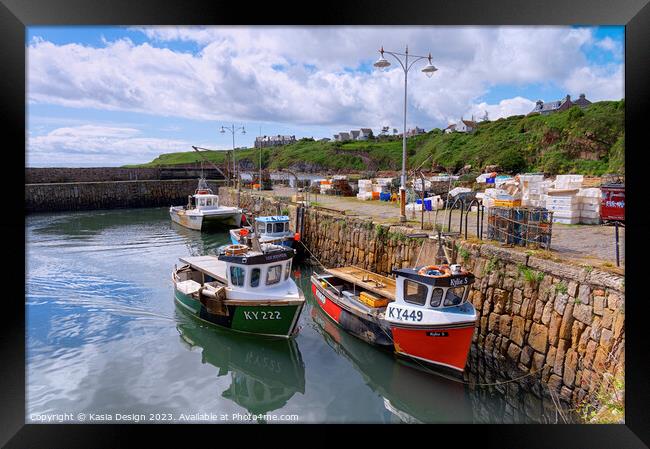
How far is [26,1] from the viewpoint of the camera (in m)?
4.77

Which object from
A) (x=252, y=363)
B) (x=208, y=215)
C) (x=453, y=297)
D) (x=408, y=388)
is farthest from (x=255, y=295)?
(x=208, y=215)

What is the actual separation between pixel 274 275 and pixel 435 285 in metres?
4.06

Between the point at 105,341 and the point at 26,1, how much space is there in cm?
782

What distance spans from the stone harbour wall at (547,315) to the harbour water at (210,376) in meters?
0.49

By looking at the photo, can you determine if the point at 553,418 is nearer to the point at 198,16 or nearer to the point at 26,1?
the point at 198,16

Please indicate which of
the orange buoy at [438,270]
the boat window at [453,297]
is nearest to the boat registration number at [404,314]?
the boat window at [453,297]

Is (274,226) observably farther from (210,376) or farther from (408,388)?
(408,388)

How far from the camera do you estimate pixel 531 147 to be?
33031 mm

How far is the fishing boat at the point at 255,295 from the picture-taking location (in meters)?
10.2

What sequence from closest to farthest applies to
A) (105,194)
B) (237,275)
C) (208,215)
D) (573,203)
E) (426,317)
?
(426,317) < (237,275) < (573,203) < (208,215) < (105,194)

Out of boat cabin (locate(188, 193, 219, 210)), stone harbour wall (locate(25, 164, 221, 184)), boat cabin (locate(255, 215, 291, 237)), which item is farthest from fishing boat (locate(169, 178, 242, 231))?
stone harbour wall (locate(25, 164, 221, 184))

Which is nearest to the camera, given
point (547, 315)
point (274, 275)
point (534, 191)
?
point (547, 315)

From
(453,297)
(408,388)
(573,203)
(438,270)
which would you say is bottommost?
(408,388)

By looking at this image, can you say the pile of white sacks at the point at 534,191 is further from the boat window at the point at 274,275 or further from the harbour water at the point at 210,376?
the boat window at the point at 274,275
